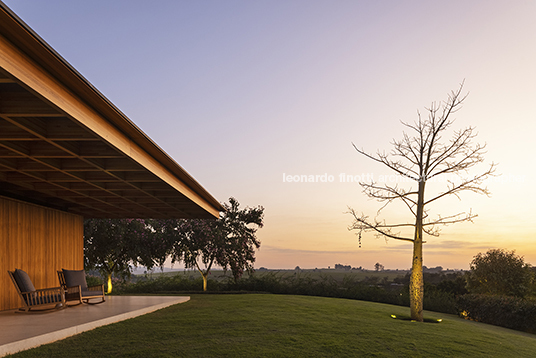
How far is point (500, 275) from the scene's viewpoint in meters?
19.5

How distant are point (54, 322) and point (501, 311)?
40.0 feet

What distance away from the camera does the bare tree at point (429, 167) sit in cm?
1030

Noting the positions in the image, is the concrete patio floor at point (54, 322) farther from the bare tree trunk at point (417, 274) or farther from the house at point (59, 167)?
the bare tree trunk at point (417, 274)

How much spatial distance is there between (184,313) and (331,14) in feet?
31.6

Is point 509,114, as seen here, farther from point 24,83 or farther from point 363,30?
point 24,83

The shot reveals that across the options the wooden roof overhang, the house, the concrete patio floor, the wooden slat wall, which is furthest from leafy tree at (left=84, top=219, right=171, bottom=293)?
the concrete patio floor

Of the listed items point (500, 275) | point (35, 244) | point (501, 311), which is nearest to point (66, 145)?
point (35, 244)

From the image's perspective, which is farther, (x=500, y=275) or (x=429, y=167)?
(x=500, y=275)

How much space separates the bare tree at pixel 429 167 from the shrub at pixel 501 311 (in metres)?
3.87

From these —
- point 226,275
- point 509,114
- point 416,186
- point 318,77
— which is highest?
point 318,77

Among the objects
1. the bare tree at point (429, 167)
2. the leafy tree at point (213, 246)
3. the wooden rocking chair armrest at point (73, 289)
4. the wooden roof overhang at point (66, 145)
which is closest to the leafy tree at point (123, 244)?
the leafy tree at point (213, 246)

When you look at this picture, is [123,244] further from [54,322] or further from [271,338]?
[271,338]

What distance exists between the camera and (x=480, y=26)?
1279 centimetres

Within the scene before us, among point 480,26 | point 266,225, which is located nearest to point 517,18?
point 480,26
